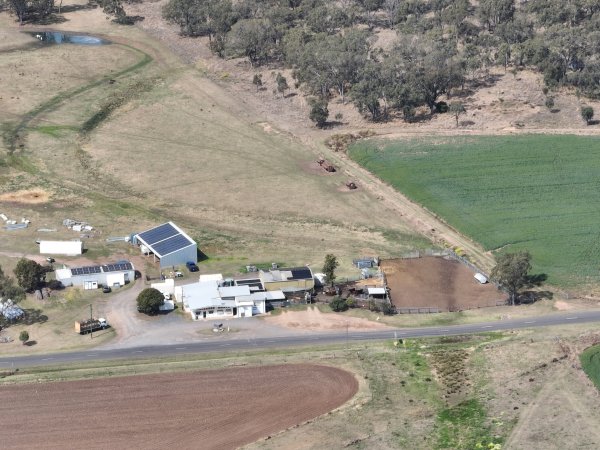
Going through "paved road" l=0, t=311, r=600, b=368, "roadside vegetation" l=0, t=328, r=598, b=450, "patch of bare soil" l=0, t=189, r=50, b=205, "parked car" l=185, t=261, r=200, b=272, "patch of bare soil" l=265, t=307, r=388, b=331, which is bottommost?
"roadside vegetation" l=0, t=328, r=598, b=450

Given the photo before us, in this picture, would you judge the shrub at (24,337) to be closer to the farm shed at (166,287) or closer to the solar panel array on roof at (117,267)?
the solar panel array on roof at (117,267)

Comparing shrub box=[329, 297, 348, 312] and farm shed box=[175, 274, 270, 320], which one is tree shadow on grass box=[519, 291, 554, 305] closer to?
shrub box=[329, 297, 348, 312]

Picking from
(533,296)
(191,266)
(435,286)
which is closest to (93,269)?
(191,266)

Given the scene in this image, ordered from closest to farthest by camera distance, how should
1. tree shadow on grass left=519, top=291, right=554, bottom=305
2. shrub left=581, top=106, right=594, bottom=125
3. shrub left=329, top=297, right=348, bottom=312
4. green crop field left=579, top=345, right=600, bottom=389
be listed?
green crop field left=579, top=345, right=600, bottom=389 → shrub left=329, top=297, right=348, bottom=312 → tree shadow on grass left=519, top=291, right=554, bottom=305 → shrub left=581, top=106, right=594, bottom=125

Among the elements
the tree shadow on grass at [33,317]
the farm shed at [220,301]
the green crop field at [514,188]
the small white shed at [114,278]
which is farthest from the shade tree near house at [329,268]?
the tree shadow on grass at [33,317]

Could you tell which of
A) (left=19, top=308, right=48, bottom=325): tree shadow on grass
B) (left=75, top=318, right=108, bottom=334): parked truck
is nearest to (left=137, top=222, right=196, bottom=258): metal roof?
(left=75, top=318, right=108, bottom=334): parked truck

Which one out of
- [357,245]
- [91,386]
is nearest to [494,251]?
[357,245]

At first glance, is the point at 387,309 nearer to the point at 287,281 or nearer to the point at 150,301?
the point at 287,281
